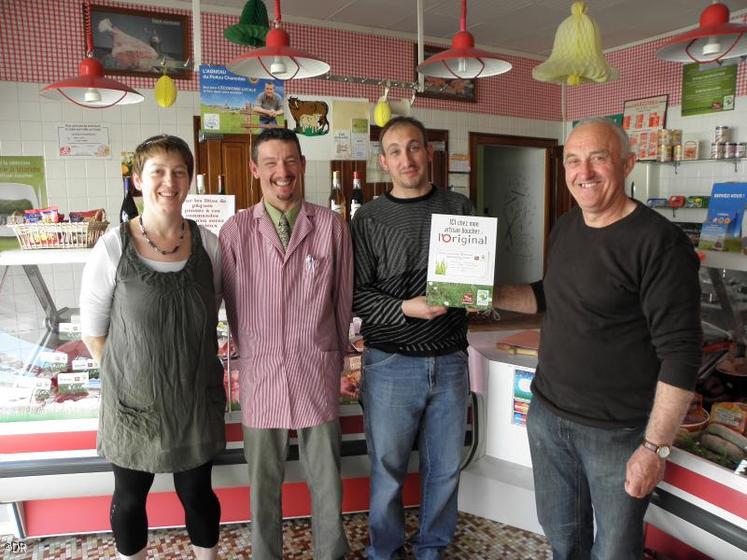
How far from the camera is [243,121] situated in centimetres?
348

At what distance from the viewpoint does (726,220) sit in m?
3.69

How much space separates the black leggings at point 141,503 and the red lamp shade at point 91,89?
166 centimetres

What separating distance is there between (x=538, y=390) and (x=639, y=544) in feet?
1.73

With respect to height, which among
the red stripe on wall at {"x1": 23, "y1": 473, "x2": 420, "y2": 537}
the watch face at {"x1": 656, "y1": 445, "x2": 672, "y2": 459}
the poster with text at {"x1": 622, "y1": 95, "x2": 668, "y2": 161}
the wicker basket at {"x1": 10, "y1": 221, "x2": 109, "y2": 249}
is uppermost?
the poster with text at {"x1": 622, "y1": 95, "x2": 668, "y2": 161}

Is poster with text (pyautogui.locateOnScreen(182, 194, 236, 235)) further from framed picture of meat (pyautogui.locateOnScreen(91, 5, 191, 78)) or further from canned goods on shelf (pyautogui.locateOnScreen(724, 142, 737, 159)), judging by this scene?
canned goods on shelf (pyautogui.locateOnScreen(724, 142, 737, 159))

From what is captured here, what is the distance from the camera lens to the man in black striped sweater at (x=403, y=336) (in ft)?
7.16

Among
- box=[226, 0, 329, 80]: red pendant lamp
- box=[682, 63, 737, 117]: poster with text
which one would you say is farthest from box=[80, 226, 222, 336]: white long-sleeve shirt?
box=[682, 63, 737, 117]: poster with text

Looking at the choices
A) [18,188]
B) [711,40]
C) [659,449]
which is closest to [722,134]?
[711,40]

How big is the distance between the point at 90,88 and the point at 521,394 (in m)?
2.44

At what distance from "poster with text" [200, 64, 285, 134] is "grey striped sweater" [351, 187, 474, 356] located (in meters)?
1.25

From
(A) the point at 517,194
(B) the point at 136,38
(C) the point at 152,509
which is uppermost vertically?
(B) the point at 136,38

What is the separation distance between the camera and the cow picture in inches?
153

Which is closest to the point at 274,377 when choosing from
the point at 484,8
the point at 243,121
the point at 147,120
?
the point at 243,121

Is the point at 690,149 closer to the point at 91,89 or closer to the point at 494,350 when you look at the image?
the point at 494,350
